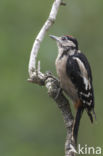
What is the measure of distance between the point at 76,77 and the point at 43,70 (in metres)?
1.41

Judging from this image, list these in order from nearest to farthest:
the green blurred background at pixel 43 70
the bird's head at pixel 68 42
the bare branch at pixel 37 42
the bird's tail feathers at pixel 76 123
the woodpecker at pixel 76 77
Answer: the bird's tail feathers at pixel 76 123
the bare branch at pixel 37 42
the woodpecker at pixel 76 77
the bird's head at pixel 68 42
the green blurred background at pixel 43 70

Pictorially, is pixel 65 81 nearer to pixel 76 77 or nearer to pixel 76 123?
pixel 76 77

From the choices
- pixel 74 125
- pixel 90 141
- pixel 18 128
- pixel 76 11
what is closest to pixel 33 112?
pixel 18 128

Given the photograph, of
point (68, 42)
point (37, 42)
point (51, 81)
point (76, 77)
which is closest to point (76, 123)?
point (51, 81)

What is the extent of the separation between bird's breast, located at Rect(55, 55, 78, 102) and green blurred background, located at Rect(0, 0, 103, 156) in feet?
3.95

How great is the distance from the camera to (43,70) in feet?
26.7

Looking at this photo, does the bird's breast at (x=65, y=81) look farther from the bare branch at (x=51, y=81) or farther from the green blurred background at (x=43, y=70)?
the green blurred background at (x=43, y=70)

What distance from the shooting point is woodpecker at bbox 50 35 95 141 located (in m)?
6.68

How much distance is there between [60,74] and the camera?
22.9 ft

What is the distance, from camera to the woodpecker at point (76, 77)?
6680 millimetres

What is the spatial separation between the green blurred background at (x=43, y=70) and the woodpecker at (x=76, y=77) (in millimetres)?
1144

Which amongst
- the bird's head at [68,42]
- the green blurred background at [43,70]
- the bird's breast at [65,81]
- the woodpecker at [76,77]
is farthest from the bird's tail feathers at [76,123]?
the green blurred background at [43,70]

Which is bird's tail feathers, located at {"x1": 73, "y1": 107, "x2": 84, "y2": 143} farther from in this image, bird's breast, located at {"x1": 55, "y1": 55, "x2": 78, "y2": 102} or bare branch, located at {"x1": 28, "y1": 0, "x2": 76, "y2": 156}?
bird's breast, located at {"x1": 55, "y1": 55, "x2": 78, "y2": 102}

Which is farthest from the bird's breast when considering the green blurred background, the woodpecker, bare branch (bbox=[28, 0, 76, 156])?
the green blurred background
